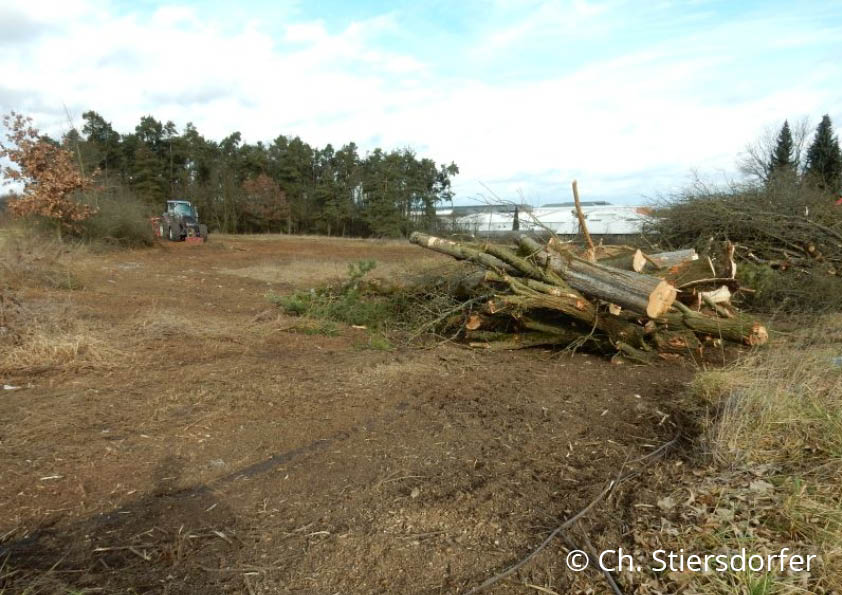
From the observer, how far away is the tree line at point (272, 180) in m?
38.1

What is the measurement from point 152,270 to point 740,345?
43.8 ft

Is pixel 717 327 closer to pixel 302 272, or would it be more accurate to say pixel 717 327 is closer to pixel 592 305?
pixel 592 305

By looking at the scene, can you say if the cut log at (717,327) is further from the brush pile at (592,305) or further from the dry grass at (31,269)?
the dry grass at (31,269)

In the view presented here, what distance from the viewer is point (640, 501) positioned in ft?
9.80

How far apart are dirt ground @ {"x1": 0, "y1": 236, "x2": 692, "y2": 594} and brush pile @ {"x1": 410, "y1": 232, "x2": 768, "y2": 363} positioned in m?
0.30

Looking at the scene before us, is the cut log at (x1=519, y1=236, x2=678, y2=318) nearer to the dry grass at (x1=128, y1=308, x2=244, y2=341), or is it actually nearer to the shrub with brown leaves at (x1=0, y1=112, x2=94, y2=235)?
the dry grass at (x1=128, y1=308, x2=244, y2=341)

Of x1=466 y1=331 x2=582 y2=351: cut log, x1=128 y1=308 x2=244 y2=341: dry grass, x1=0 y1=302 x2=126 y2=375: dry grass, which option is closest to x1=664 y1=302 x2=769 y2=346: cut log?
x1=466 y1=331 x2=582 y2=351: cut log

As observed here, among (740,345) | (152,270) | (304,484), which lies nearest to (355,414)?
(304,484)

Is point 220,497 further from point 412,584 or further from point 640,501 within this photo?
point 640,501

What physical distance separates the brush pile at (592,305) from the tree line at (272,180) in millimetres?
30598

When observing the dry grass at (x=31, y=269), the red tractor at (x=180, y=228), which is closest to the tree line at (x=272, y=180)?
the red tractor at (x=180, y=228)

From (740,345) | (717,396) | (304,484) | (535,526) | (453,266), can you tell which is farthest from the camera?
(453,266)

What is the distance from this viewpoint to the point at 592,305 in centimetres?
616

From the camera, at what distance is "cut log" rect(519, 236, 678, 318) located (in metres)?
5.66
